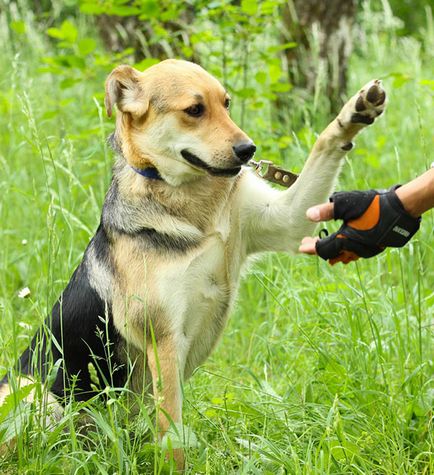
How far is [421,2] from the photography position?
1431 cm

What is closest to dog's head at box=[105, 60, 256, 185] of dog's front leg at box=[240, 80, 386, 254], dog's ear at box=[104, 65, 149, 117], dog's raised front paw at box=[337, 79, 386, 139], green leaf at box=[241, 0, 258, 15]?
dog's ear at box=[104, 65, 149, 117]

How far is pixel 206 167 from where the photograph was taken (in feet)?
10.5

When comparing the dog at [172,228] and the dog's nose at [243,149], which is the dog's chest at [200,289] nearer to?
the dog at [172,228]

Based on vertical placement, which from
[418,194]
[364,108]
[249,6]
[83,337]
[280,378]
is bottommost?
[280,378]

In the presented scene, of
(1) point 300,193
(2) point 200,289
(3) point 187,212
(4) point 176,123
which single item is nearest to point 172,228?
(3) point 187,212

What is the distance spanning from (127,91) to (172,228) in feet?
2.06

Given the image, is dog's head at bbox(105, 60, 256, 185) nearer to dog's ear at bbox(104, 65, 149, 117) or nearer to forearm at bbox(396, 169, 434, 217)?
dog's ear at bbox(104, 65, 149, 117)

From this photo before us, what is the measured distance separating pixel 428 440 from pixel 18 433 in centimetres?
151

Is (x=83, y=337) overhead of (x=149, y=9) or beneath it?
beneath

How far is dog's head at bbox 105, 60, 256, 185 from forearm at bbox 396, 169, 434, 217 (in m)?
0.73

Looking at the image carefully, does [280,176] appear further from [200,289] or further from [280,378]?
[280,378]

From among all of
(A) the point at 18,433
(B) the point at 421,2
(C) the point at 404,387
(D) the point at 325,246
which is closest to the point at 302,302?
(C) the point at 404,387

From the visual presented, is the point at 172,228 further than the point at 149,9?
No

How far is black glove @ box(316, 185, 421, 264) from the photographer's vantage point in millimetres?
2580
